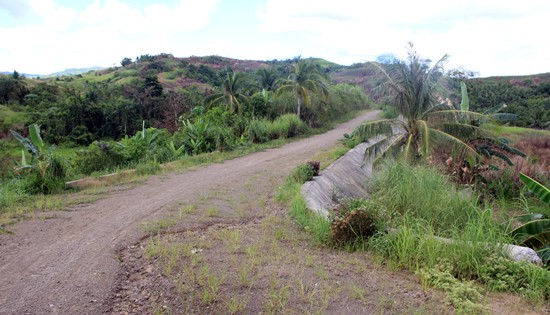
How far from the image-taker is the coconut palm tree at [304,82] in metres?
24.3

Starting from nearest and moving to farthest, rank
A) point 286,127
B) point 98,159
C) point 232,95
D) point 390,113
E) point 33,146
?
point 33,146 < point 98,159 < point 286,127 < point 232,95 < point 390,113

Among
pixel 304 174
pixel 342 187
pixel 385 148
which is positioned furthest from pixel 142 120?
pixel 304 174

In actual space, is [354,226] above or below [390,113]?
above

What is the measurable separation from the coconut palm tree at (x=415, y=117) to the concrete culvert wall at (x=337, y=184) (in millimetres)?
1163

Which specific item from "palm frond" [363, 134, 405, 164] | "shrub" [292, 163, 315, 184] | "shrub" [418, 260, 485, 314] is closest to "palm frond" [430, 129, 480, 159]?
"palm frond" [363, 134, 405, 164]

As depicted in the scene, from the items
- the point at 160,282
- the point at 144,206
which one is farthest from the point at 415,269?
the point at 144,206

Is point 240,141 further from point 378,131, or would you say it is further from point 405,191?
point 405,191

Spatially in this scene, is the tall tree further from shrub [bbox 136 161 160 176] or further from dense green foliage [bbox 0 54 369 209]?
shrub [bbox 136 161 160 176]

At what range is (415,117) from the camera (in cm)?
1258

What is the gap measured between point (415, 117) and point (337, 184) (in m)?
3.29

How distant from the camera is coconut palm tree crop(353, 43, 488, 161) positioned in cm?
1174

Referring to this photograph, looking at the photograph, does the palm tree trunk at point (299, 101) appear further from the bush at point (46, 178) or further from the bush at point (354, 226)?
the bush at point (354, 226)


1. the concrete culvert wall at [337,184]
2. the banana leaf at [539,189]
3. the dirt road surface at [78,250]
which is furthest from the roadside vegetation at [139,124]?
the banana leaf at [539,189]

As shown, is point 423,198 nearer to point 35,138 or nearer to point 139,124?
point 35,138
